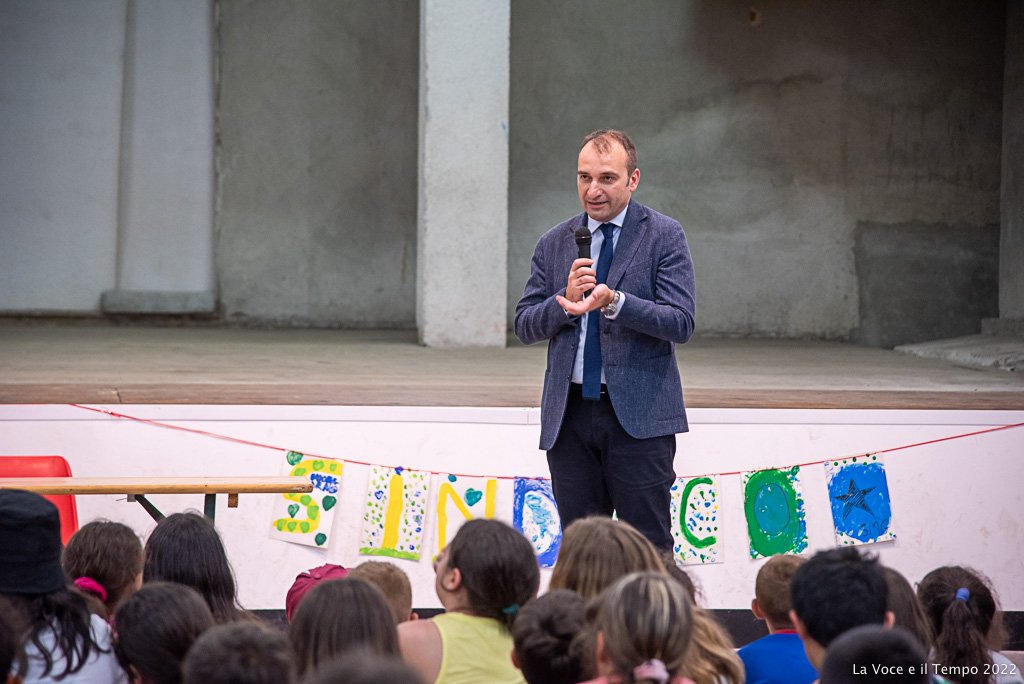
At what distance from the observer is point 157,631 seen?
205cm

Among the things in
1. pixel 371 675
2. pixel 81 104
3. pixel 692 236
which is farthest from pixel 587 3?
pixel 371 675

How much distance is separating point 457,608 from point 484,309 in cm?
417

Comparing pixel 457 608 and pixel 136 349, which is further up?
pixel 136 349

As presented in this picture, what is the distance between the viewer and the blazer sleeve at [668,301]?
2.81 meters

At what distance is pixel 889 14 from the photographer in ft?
26.0

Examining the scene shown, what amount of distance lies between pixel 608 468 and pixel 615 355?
29cm

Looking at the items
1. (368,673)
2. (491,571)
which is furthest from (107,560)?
(368,673)

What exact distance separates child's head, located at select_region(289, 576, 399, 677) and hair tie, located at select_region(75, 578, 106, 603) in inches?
34.8

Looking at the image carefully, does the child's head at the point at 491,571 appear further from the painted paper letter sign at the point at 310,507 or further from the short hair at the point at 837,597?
the painted paper letter sign at the point at 310,507

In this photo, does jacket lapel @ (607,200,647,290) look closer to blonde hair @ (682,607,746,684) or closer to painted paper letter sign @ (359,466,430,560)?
blonde hair @ (682,607,746,684)

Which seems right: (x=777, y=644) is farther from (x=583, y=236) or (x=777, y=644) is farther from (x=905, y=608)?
(x=583, y=236)

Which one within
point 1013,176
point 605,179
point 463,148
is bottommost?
point 605,179

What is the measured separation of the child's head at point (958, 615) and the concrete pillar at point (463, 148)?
391 centimetres

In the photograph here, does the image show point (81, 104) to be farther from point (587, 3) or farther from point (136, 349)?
point (587, 3)
